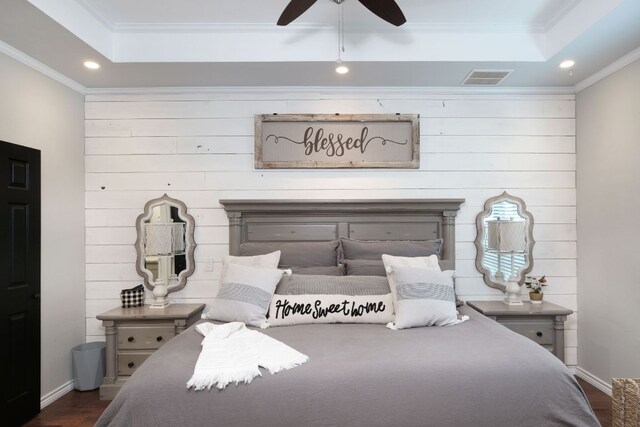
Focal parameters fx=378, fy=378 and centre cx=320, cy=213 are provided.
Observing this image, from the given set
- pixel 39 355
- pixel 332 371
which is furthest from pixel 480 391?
pixel 39 355

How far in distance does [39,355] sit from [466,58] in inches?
158

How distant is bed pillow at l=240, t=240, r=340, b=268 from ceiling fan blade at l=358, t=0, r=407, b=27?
174cm

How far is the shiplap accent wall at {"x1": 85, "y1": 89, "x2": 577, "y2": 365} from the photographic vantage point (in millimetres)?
3500

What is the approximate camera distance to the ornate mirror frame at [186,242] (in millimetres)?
3461

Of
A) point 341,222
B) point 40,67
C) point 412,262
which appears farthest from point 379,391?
point 40,67

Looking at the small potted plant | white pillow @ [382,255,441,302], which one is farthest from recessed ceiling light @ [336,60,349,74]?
the small potted plant

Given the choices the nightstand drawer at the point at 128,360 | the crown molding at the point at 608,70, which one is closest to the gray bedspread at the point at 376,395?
the nightstand drawer at the point at 128,360

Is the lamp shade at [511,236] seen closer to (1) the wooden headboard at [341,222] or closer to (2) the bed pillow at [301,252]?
(1) the wooden headboard at [341,222]

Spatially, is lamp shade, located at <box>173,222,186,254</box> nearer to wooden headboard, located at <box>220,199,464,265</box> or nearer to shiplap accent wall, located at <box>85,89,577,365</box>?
shiplap accent wall, located at <box>85,89,577,365</box>

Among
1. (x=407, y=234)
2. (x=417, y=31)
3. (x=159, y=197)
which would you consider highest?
(x=417, y=31)

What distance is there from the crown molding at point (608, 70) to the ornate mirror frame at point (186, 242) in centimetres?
373

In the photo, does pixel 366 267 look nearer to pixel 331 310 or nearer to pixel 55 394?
pixel 331 310

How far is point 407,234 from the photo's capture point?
3441mm

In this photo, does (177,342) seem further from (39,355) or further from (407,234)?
(407,234)
